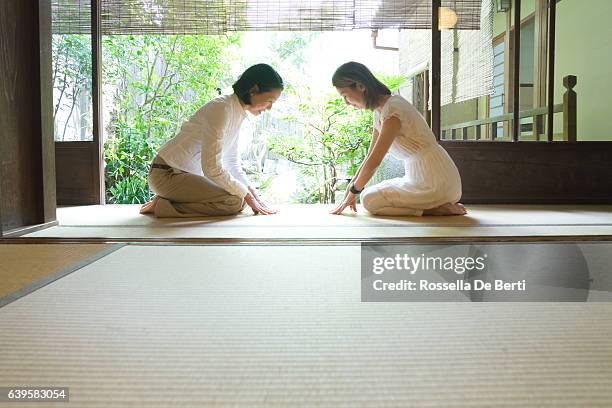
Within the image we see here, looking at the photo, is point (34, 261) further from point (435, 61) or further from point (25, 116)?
point (435, 61)

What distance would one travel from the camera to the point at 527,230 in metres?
2.02

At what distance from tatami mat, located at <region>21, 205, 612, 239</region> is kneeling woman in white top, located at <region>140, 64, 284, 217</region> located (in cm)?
13

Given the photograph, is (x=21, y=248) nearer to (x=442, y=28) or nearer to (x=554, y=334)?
(x=554, y=334)

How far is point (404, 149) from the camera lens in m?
2.80

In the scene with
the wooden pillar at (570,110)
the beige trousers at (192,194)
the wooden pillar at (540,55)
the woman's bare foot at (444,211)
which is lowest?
the woman's bare foot at (444,211)

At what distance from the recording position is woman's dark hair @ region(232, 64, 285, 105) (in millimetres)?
2561

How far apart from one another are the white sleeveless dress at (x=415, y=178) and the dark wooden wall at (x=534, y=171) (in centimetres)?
97

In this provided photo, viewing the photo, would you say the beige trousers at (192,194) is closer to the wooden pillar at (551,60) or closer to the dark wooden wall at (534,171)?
the dark wooden wall at (534,171)

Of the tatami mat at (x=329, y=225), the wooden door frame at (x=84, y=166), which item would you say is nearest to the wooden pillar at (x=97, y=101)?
the wooden door frame at (x=84, y=166)

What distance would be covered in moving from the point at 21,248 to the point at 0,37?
37.8 inches

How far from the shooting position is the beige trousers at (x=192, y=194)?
9.01 feet

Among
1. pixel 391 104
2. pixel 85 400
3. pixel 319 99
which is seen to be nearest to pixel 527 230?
pixel 391 104

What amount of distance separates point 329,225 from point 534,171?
7.42ft

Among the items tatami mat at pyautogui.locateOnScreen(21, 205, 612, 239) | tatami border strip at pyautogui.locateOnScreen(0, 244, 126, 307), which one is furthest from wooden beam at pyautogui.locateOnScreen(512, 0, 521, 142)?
tatami border strip at pyautogui.locateOnScreen(0, 244, 126, 307)
